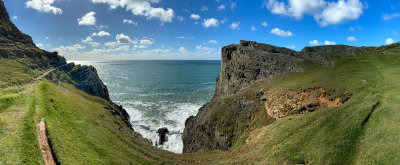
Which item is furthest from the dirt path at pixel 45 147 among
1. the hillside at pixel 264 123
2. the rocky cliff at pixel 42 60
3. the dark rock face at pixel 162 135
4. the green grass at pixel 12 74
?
the dark rock face at pixel 162 135

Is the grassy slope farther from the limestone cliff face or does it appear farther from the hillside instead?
the limestone cliff face

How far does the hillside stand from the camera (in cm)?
1602

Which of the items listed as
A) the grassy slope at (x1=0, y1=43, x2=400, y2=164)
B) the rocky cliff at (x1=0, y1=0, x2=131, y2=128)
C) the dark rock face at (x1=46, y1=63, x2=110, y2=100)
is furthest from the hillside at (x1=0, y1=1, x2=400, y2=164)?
the dark rock face at (x1=46, y1=63, x2=110, y2=100)

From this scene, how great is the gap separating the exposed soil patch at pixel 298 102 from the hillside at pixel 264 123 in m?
0.14

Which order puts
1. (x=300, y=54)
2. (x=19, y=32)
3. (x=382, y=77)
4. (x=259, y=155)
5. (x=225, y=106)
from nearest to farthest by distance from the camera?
1. (x=259, y=155)
2. (x=382, y=77)
3. (x=225, y=106)
4. (x=300, y=54)
5. (x=19, y=32)

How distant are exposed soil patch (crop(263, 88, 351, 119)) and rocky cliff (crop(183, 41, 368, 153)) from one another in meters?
1.77

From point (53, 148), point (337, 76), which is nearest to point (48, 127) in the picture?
point (53, 148)

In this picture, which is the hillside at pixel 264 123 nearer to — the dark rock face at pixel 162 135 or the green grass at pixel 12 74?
the green grass at pixel 12 74

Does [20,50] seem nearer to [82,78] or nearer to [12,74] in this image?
[82,78]

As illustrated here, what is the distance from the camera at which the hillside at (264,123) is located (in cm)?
1602

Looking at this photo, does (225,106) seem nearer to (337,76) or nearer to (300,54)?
(337,76)

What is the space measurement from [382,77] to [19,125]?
A: 51.0m

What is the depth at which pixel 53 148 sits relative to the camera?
1720 centimetres

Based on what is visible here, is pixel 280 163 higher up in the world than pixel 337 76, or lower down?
lower down
